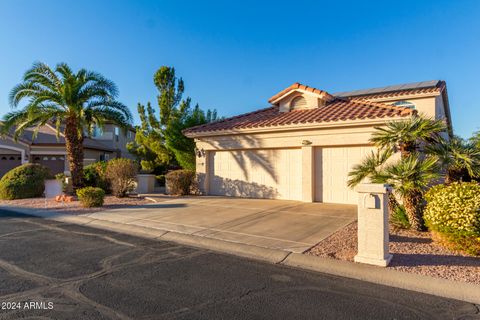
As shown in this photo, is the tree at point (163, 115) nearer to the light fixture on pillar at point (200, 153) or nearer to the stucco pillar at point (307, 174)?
the light fixture on pillar at point (200, 153)

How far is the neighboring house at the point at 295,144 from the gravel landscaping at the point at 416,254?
184 inches

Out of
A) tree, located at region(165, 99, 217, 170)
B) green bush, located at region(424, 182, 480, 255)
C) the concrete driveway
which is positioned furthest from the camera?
tree, located at region(165, 99, 217, 170)

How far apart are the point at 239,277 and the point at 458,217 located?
421 cm

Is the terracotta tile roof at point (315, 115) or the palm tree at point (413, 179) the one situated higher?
the terracotta tile roof at point (315, 115)

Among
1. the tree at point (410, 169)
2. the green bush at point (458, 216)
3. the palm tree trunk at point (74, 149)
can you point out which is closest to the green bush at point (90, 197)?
the palm tree trunk at point (74, 149)

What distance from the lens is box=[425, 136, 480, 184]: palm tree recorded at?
718 cm

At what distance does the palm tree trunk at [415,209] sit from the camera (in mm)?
7277

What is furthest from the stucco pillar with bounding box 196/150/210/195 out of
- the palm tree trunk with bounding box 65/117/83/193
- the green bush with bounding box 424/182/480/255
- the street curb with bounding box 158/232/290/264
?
the green bush with bounding box 424/182/480/255

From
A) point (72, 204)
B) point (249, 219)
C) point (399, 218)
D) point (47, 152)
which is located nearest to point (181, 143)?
point (72, 204)

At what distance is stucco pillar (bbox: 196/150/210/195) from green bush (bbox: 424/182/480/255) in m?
10.4

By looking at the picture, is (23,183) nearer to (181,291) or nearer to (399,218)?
(181,291)

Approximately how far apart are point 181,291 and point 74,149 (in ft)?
43.8

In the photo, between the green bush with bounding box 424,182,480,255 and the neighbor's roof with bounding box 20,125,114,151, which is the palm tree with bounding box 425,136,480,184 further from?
the neighbor's roof with bounding box 20,125,114,151

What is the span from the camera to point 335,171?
1189cm
